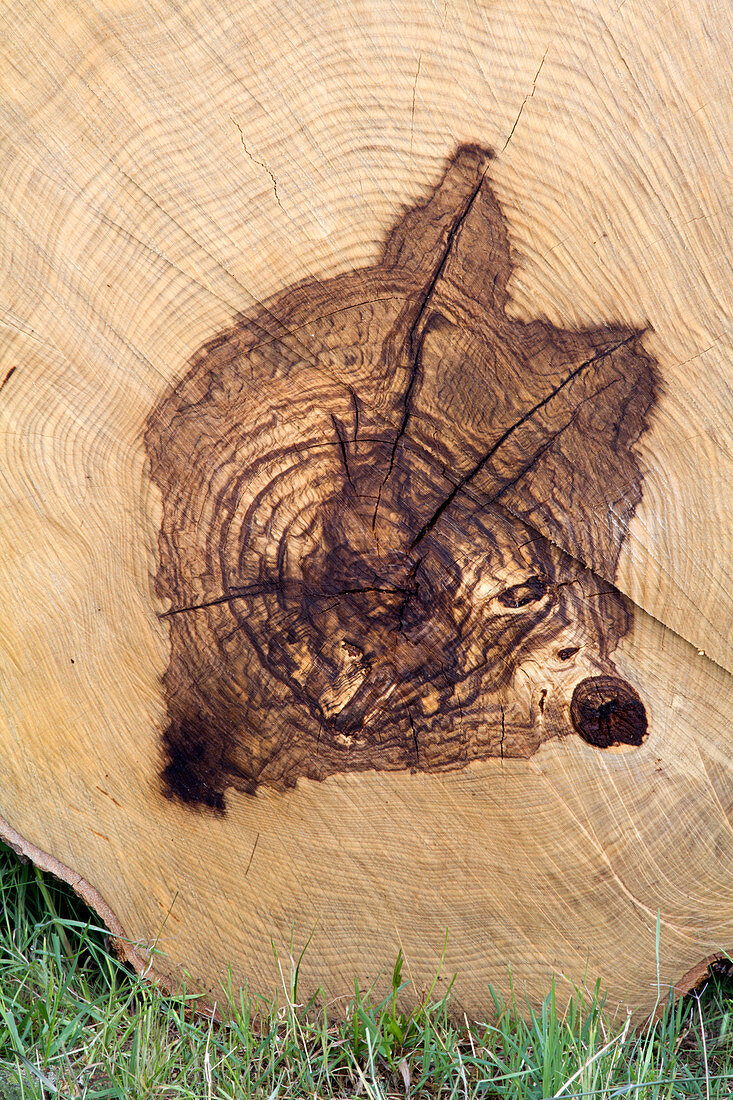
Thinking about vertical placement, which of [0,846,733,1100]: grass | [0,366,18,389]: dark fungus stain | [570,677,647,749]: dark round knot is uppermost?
[0,366,18,389]: dark fungus stain

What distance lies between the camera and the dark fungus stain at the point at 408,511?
1020mm

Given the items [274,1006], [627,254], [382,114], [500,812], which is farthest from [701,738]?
[382,114]

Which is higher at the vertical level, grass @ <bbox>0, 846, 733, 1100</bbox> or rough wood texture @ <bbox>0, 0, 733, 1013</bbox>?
rough wood texture @ <bbox>0, 0, 733, 1013</bbox>

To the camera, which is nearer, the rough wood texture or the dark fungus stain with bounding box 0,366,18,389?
the rough wood texture

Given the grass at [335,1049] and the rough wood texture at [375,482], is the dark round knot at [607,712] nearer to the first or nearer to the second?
the rough wood texture at [375,482]

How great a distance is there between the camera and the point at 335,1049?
1209 mm

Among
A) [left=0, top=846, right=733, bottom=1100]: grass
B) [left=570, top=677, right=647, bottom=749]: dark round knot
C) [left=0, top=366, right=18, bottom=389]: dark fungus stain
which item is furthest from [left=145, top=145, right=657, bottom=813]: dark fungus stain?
[left=0, top=846, right=733, bottom=1100]: grass

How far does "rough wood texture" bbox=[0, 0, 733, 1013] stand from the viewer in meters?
0.97

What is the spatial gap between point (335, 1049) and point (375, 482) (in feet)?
2.95

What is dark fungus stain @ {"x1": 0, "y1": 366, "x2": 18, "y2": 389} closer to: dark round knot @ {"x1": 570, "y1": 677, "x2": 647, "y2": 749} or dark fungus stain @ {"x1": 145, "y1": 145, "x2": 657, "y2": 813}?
dark fungus stain @ {"x1": 145, "y1": 145, "x2": 657, "y2": 813}

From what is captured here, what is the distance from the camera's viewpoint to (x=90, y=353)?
3.56 ft

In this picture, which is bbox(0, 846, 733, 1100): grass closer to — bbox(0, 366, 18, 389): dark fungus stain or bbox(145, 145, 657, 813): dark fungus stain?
bbox(145, 145, 657, 813): dark fungus stain

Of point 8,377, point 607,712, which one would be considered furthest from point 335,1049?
point 8,377

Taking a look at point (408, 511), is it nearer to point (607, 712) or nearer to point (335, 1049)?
point (607, 712)
